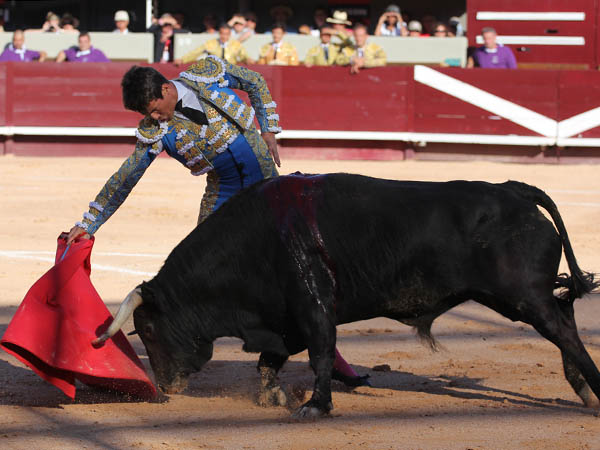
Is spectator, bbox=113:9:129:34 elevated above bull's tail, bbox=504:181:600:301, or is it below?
above

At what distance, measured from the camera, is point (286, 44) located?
11.4 meters

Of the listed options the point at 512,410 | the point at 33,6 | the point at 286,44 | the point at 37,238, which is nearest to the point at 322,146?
the point at 286,44

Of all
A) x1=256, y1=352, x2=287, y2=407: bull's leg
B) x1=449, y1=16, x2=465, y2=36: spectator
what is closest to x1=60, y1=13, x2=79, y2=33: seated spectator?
x1=449, y1=16, x2=465, y2=36: spectator

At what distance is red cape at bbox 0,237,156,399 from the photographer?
350 cm

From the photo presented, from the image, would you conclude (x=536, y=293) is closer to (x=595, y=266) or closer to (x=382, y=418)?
(x=382, y=418)

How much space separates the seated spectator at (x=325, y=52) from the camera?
11188 millimetres

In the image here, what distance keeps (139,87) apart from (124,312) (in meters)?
0.70

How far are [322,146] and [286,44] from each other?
1.16 metres

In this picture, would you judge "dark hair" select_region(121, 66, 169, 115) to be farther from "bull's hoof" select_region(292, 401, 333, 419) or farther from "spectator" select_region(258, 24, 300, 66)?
"spectator" select_region(258, 24, 300, 66)

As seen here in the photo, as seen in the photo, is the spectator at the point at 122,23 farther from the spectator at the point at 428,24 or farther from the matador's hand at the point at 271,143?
the matador's hand at the point at 271,143

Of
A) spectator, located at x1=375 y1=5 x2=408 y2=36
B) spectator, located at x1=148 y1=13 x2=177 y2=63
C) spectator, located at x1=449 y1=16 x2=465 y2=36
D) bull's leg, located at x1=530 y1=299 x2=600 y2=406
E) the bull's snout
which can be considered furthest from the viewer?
spectator, located at x1=449 y1=16 x2=465 y2=36

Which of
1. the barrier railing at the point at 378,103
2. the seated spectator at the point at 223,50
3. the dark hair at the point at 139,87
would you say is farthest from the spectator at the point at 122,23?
the dark hair at the point at 139,87

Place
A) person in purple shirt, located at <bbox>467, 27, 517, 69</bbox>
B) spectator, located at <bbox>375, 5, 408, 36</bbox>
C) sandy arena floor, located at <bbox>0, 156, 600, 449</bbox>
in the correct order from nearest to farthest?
sandy arena floor, located at <bbox>0, 156, 600, 449</bbox> → person in purple shirt, located at <bbox>467, 27, 517, 69</bbox> → spectator, located at <bbox>375, 5, 408, 36</bbox>

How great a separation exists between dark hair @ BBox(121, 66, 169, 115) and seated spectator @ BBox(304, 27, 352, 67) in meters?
7.88
